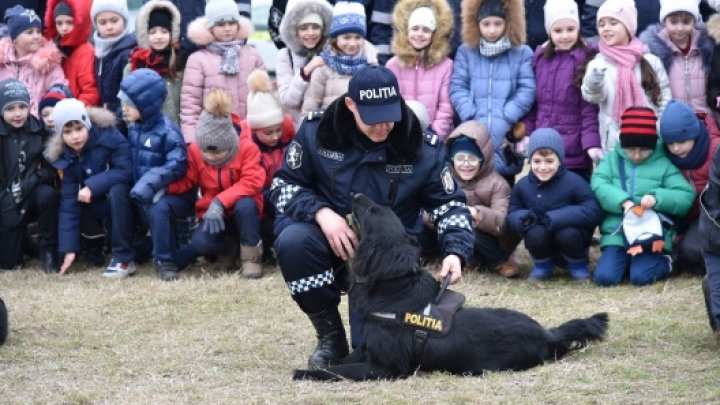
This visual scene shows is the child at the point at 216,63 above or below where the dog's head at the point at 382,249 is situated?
above

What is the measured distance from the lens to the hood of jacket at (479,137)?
313 inches

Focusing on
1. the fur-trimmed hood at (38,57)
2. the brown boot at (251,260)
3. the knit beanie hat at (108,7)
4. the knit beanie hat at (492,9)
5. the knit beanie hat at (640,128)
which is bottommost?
the brown boot at (251,260)

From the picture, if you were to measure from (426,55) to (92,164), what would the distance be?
2.47m

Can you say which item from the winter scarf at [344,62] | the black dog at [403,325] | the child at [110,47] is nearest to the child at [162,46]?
the child at [110,47]

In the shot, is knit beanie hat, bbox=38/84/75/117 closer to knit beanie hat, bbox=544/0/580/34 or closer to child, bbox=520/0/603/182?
child, bbox=520/0/603/182

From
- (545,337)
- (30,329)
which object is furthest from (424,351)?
(30,329)

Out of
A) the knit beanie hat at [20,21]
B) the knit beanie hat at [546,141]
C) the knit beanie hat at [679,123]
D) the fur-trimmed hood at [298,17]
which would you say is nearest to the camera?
the knit beanie hat at [679,123]

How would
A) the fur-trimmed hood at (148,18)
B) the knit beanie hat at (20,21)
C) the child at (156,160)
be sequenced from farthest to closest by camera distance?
the knit beanie hat at (20,21) < the fur-trimmed hood at (148,18) < the child at (156,160)

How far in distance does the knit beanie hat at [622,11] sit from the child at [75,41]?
12.5 feet

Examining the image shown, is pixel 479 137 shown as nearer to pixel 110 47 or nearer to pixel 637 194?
pixel 637 194

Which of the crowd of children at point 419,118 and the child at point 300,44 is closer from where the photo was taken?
the crowd of children at point 419,118

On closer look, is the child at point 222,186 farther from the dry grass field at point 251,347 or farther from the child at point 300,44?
the child at point 300,44

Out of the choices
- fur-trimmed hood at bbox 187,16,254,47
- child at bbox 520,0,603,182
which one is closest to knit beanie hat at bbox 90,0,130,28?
fur-trimmed hood at bbox 187,16,254,47

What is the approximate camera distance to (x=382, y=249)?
518cm
